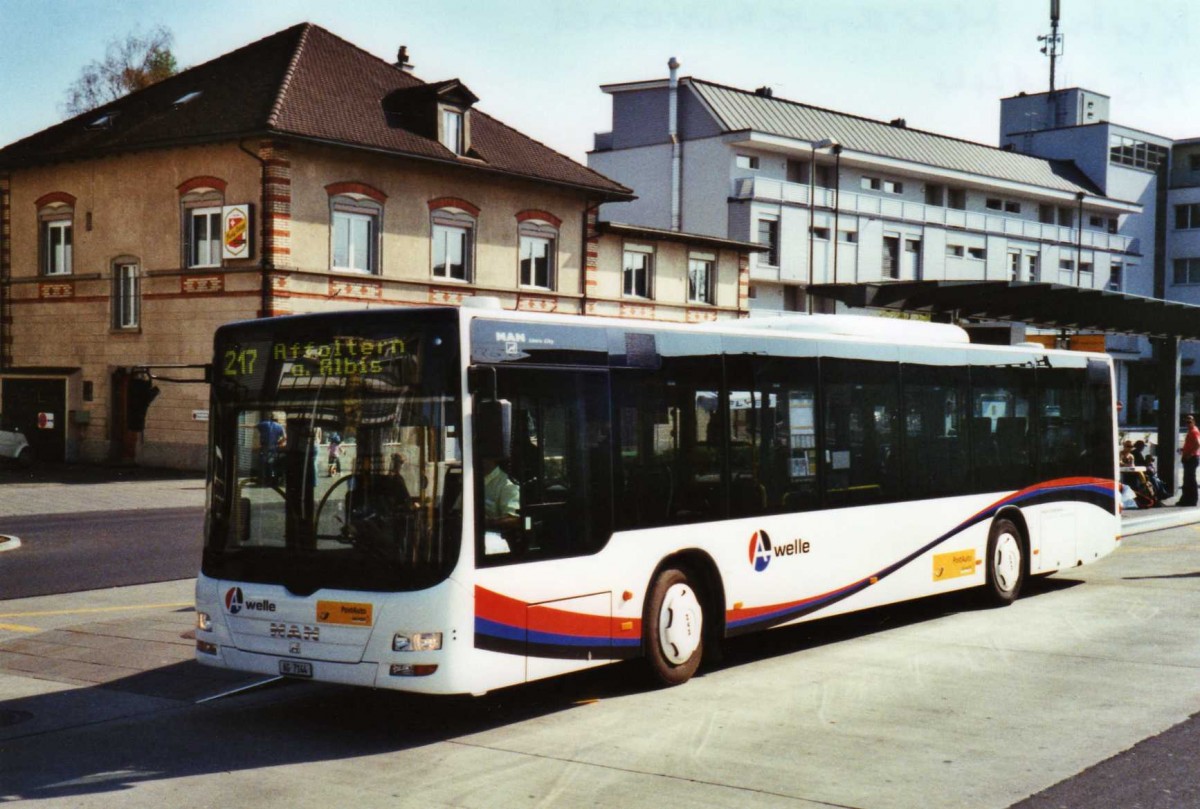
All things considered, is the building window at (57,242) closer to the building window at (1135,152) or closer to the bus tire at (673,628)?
the bus tire at (673,628)

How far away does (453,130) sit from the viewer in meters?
38.1

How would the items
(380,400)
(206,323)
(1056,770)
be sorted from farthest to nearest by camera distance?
(206,323) → (380,400) → (1056,770)

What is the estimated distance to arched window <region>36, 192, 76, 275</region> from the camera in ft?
126

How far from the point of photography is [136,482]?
32.6 m

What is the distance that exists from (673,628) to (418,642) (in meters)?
2.32

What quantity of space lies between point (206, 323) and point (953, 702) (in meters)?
28.8

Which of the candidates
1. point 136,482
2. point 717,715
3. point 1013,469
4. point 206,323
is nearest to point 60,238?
point 206,323

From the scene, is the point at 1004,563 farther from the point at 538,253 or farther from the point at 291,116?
the point at 538,253

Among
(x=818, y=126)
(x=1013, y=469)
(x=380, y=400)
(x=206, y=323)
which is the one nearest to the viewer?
(x=380, y=400)

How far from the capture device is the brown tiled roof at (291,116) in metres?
34.6

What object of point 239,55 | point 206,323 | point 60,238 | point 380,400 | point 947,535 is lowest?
point 947,535

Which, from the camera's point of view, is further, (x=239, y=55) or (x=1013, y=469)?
(x=239, y=55)

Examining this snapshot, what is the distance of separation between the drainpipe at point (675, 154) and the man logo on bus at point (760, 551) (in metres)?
47.9

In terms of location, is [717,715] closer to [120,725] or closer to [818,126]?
[120,725]
